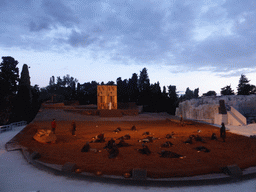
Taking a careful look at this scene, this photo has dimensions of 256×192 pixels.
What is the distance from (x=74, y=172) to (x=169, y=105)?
44.6 meters

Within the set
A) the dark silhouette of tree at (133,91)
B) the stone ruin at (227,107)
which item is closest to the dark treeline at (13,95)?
the dark silhouette of tree at (133,91)

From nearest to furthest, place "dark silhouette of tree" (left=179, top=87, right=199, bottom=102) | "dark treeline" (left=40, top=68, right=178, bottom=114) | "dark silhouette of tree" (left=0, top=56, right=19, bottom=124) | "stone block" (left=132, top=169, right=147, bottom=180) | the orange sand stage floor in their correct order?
"stone block" (left=132, top=169, right=147, bottom=180) < the orange sand stage floor < "dark silhouette of tree" (left=0, top=56, right=19, bottom=124) < "dark treeline" (left=40, top=68, right=178, bottom=114) < "dark silhouette of tree" (left=179, top=87, right=199, bottom=102)

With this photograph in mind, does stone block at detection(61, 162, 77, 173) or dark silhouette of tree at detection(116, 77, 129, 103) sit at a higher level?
dark silhouette of tree at detection(116, 77, 129, 103)

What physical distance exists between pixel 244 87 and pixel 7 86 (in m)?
60.2

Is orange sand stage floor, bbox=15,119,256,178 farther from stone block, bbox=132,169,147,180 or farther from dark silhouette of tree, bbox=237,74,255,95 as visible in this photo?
dark silhouette of tree, bbox=237,74,255,95

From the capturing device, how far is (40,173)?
7320mm

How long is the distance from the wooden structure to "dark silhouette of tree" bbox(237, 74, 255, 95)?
137 feet

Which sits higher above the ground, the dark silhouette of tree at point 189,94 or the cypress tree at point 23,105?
the dark silhouette of tree at point 189,94

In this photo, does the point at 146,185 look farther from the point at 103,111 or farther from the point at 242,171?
the point at 103,111

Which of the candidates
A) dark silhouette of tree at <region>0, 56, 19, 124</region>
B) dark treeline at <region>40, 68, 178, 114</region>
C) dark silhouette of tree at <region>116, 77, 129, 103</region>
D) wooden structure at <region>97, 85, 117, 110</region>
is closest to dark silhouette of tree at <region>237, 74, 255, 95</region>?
dark treeline at <region>40, 68, 178, 114</region>

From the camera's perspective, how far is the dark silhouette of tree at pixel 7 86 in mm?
27750

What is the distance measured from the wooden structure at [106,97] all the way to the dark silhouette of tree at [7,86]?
47.9ft

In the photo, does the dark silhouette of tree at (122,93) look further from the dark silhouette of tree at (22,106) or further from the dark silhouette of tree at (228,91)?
the dark silhouette of tree at (228,91)

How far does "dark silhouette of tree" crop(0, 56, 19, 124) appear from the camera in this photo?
27750 millimetres
